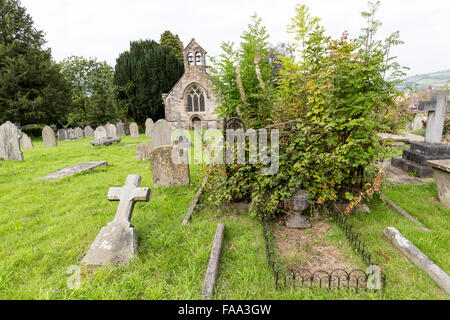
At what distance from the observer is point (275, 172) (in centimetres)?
347

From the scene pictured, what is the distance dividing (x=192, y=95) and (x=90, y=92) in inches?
566

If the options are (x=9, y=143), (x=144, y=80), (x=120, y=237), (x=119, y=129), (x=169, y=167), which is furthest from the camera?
(x=144, y=80)

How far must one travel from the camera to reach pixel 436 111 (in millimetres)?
5461

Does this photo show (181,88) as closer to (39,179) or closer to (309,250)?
(39,179)

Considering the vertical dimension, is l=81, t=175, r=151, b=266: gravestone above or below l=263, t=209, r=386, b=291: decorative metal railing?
above

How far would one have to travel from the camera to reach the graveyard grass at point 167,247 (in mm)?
2250

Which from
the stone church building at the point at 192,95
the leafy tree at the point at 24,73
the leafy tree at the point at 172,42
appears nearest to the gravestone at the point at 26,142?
the leafy tree at the point at 24,73

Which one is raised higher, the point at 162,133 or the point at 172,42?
the point at 172,42

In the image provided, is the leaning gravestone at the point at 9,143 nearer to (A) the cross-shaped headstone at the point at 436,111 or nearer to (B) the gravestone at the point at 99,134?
(B) the gravestone at the point at 99,134

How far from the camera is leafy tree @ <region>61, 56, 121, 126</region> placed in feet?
82.4

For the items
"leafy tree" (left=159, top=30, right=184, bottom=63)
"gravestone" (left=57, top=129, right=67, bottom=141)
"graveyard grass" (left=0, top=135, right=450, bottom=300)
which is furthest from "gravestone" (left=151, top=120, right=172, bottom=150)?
"leafy tree" (left=159, top=30, right=184, bottom=63)

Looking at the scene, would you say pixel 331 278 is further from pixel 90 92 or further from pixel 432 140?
pixel 90 92

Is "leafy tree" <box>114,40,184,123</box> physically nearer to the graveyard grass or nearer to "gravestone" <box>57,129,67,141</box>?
"gravestone" <box>57,129,67,141</box>

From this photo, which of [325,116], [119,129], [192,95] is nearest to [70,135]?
[119,129]
